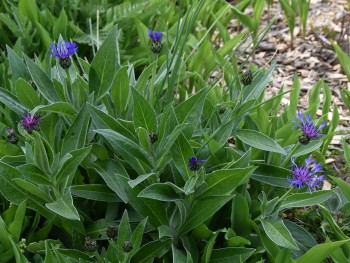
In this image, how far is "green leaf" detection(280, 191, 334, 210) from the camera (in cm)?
187

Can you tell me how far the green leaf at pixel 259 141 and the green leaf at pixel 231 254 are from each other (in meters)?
0.34

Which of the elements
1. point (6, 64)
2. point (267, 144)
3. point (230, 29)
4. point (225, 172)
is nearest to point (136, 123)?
point (225, 172)

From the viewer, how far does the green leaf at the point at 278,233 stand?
1.77 m

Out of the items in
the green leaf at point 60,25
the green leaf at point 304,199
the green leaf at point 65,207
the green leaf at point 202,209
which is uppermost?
the green leaf at point 60,25

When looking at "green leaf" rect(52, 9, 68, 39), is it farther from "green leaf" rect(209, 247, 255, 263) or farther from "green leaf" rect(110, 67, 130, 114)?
"green leaf" rect(209, 247, 255, 263)

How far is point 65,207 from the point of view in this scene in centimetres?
173

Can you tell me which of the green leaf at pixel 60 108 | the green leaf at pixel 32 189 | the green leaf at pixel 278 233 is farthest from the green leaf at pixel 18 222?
the green leaf at pixel 278 233

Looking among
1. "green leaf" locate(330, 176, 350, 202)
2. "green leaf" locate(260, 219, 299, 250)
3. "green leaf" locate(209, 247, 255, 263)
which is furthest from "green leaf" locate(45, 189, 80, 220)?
"green leaf" locate(330, 176, 350, 202)

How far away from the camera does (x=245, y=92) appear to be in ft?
7.02

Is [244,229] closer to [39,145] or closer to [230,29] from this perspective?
[39,145]

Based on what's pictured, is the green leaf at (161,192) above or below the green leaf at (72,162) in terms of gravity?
below

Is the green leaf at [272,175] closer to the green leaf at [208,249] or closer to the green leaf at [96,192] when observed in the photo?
the green leaf at [208,249]

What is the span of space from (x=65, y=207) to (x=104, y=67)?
1.67 ft

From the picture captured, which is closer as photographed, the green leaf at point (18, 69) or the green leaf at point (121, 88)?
the green leaf at point (121, 88)
